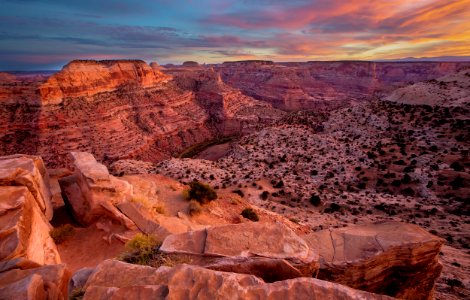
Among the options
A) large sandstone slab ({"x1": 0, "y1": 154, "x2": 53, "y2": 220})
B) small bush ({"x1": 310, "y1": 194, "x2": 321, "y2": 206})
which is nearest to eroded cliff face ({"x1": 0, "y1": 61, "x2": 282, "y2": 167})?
large sandstone slab ({"x1": 0, "y1": 154, "x2": 53, "y2": 220})

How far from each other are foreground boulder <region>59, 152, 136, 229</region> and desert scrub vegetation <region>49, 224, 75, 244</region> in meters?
0.65

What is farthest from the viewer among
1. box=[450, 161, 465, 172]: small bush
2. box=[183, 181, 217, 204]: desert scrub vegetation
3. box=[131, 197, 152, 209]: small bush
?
box=[450, 161, 465, 172]: small bush

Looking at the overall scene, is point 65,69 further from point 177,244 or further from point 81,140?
point 177,244

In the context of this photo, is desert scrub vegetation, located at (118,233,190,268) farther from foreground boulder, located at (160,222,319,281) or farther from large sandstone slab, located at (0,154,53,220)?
A: large sandstone slab, located at (0,154,53,220)

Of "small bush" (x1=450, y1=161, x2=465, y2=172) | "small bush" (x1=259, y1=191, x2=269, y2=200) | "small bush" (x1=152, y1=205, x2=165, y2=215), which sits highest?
"small bush" (x1=450, y1=161, x2=465, y2=172)

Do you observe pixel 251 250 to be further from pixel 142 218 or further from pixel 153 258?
pixel 142 218

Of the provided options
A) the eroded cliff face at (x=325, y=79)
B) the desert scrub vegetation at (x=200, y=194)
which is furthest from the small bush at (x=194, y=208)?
Result: the eroded cliff face at (x=325, y=79)

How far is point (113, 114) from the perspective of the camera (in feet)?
176

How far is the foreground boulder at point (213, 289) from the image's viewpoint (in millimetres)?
3633

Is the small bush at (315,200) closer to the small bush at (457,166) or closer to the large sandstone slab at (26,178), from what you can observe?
the small bush at (457,166)

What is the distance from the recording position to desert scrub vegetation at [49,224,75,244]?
11414 millimetres

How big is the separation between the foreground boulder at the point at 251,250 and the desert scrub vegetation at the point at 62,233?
25.9 ft

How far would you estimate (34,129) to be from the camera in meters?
41.9

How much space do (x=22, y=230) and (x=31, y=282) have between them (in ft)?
16.0
